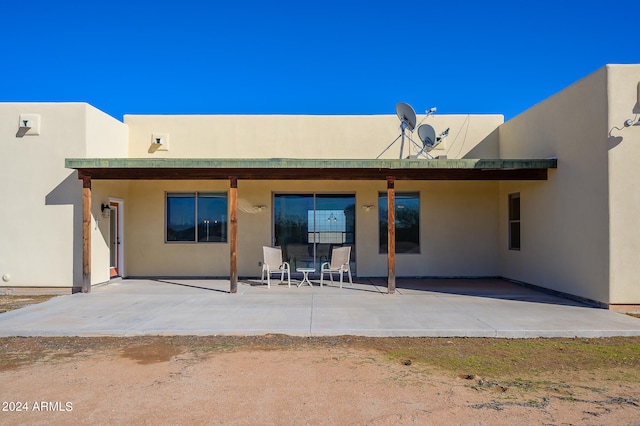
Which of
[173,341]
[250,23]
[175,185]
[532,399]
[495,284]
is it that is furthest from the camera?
[250,23]

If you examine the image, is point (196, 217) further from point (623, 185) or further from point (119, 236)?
point (623, 185)

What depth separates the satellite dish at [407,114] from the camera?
11789 millimetres

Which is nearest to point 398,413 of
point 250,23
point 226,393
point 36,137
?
point 226,393

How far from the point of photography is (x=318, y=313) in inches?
310

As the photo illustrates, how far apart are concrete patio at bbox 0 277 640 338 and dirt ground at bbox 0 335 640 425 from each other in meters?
0.26

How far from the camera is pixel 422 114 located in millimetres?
13328

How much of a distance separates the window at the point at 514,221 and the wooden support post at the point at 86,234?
10057 mm

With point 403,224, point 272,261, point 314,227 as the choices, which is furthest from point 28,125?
point 403,224

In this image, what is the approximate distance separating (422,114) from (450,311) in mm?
6905

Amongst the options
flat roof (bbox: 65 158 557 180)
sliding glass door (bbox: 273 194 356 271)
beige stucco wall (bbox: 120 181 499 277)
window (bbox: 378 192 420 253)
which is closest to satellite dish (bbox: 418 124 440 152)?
beige stucco wall (bbox: 120 181 499 277)

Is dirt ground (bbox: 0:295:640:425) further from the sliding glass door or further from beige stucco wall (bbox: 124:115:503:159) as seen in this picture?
beige stucco wall (bbox: 124:115:503:159)

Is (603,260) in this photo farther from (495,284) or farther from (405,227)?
→ (405,227)

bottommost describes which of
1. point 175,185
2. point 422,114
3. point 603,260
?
point 603,260

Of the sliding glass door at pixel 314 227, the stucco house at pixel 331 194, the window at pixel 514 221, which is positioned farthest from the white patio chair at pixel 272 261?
the window at pixel 514 221
